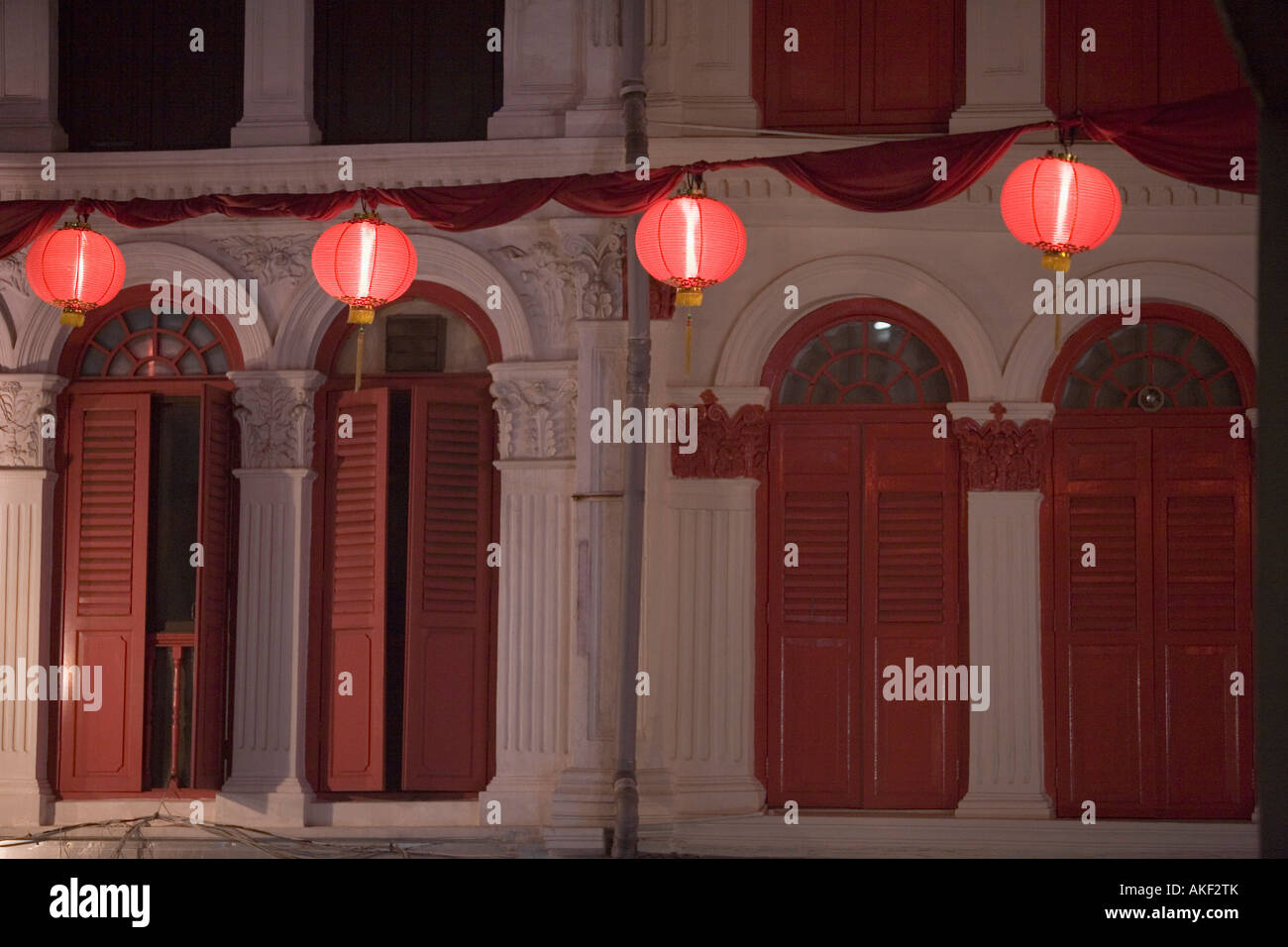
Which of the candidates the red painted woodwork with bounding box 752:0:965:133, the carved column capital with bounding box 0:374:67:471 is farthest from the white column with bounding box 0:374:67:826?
the red painted woodwork with bounding box 752:0:965:133

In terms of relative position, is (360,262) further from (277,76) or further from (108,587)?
(108,587)

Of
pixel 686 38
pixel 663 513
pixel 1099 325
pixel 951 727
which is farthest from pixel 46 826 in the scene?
pixel 1099 325

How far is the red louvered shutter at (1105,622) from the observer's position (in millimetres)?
10117

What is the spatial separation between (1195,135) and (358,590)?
19.2 ft

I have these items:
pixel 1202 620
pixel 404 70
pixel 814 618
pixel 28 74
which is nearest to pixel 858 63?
pixel 404 70

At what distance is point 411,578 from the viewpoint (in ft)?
34.4

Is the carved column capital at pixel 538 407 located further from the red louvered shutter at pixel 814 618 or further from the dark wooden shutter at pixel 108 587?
the dark wooden shutter at pixel 108 587

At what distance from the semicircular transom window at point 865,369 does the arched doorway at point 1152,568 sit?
31.3 inches

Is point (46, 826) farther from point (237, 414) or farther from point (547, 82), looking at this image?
point (547, 82)

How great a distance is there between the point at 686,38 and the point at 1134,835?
18.9ft

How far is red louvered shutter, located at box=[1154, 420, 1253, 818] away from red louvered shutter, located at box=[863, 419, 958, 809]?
1287 mm

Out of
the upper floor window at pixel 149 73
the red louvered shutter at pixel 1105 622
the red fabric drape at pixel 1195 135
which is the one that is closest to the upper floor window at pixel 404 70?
the upper floor window at pixel 149 73

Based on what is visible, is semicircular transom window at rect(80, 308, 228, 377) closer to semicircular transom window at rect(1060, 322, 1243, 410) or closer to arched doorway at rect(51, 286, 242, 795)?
arched doorway at rect(51, 286, 242, 795)

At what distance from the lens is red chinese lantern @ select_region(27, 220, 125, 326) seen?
9516 millimetres
